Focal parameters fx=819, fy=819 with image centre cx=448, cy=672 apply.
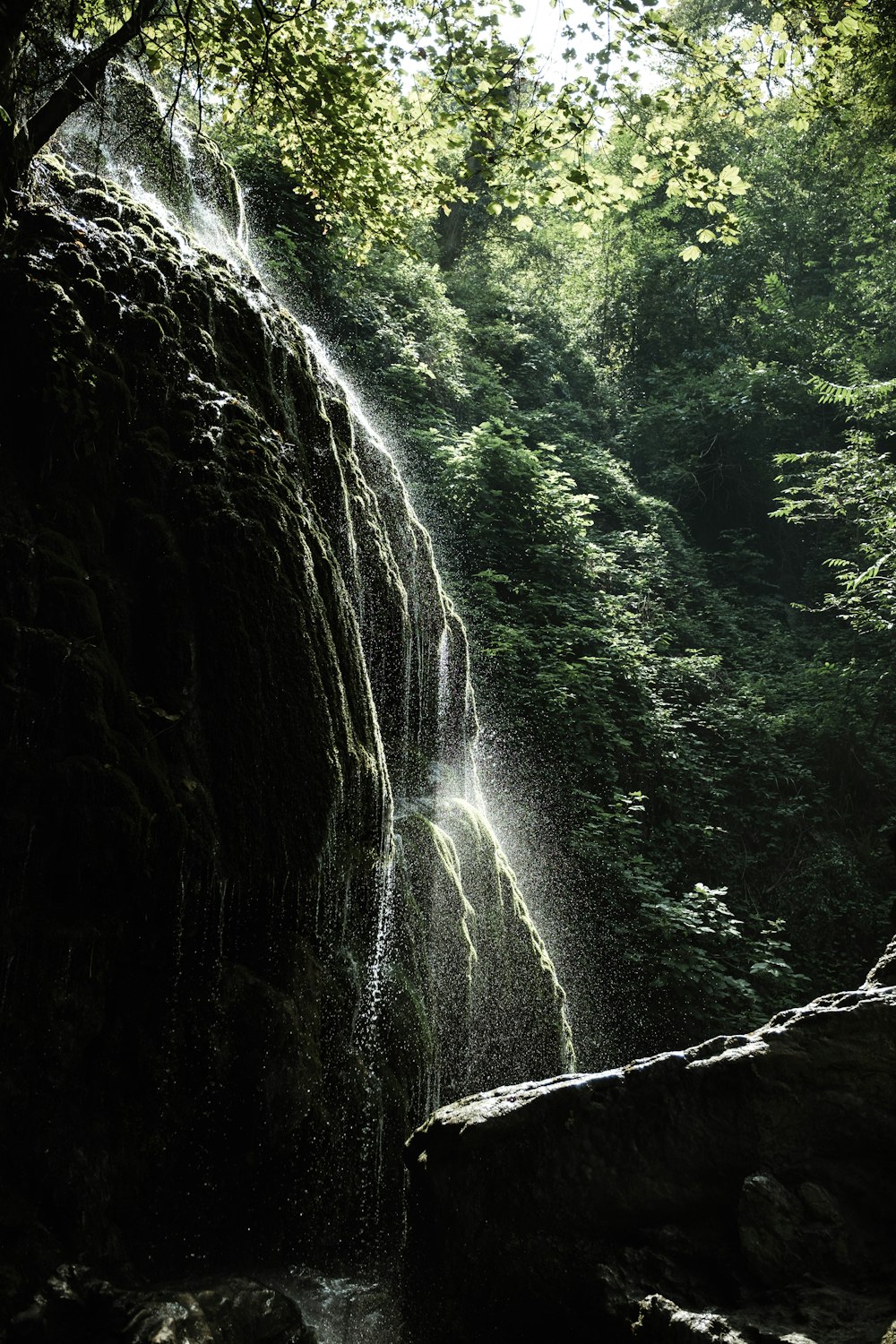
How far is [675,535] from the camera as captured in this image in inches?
776

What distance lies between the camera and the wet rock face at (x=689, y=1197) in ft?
11.0

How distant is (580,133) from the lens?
570cm

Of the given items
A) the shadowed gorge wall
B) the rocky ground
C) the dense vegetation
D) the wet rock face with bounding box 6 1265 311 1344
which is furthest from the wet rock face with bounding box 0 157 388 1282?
the dense vegetation

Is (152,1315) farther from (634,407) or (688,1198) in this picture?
(634,407)

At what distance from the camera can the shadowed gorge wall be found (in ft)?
12.1

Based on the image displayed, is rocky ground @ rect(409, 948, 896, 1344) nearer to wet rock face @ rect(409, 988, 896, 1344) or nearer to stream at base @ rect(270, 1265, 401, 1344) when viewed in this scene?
wet rock face @ rect(409, 988, 896, 1344)

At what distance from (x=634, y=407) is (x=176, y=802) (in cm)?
2294

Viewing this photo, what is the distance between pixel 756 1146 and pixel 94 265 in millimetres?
5755

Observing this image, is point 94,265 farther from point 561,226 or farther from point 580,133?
point 561,226

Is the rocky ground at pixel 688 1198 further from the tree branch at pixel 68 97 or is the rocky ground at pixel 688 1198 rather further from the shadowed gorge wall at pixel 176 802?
the tree branch at pixel 68 97

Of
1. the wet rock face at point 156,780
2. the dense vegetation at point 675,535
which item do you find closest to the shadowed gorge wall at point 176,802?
the wet rock face at point 156,780

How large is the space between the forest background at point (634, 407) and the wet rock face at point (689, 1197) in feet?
16.0

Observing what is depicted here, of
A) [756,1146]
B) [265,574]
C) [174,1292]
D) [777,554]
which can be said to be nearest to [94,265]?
[265,574]

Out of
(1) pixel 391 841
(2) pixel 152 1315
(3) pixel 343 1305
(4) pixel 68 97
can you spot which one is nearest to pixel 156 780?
Answer: (1) pixel 391 841
